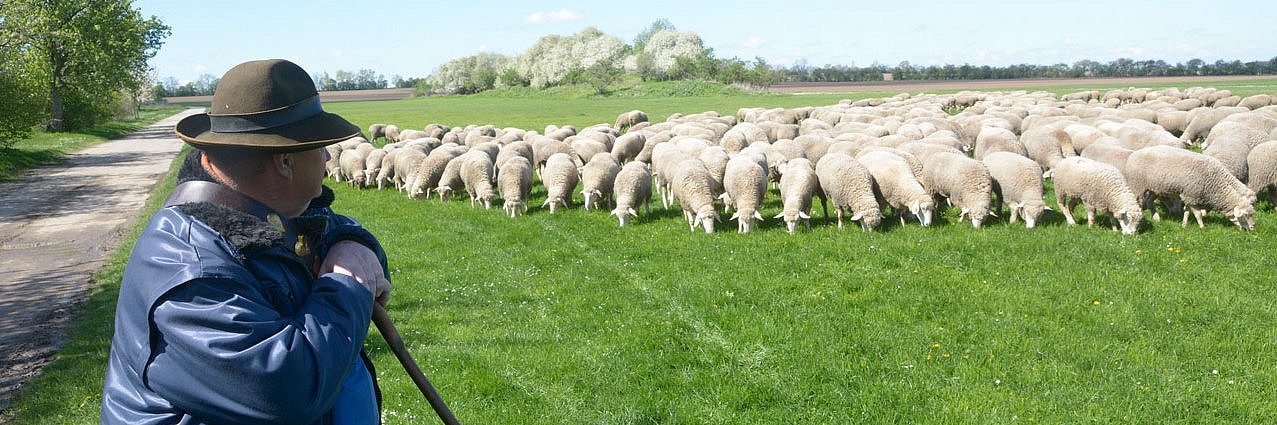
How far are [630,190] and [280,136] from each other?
472 inches

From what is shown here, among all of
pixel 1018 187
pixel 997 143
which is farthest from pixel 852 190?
pixel 997 143

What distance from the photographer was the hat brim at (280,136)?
222cm

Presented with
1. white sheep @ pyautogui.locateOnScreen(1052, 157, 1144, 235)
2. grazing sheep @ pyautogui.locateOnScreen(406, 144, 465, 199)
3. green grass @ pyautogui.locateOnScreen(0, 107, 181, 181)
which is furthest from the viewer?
green grass @ pyautogui.locateOnScreen(0, 107, 181, 181)

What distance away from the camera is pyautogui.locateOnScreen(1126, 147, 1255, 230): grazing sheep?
460 inches

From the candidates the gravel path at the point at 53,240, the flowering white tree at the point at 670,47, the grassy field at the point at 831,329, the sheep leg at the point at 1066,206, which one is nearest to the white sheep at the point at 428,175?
the gravel path at the point at 53,240

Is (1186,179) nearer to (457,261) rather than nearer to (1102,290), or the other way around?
(1102,290)

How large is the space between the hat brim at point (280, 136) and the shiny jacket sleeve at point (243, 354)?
14.5 inches

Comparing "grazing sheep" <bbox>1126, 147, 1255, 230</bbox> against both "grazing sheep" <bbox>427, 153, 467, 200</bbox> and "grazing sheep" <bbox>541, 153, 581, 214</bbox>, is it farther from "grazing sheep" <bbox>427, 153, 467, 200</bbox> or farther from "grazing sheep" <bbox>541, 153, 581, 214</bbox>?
"grazing sheep" <bbox>427, 153, 467, 200</bbox>

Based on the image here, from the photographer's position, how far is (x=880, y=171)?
43.8 feet

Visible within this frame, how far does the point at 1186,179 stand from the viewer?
12.0m

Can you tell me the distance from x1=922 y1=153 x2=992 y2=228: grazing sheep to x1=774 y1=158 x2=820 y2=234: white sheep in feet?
6.04

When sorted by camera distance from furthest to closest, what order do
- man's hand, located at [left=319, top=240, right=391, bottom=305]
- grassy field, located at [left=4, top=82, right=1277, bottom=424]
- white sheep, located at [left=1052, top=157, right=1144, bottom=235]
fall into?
white sheep, located at [left=1052, top=157, right=1144, bottom=235]
grassy field, located at [left=4, top=82, right=1277, bottom=424]
man's hand, located at [left=319, top=240, right=391, bottom=305]

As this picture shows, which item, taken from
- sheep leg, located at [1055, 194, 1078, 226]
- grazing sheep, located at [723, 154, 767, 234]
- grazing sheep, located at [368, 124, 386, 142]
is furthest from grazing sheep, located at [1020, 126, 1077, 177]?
grazing sheep, located at [368, 124, 386, 142]

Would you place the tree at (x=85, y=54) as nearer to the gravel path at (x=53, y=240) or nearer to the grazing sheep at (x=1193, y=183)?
the gravel path at (x=53, y=240)
